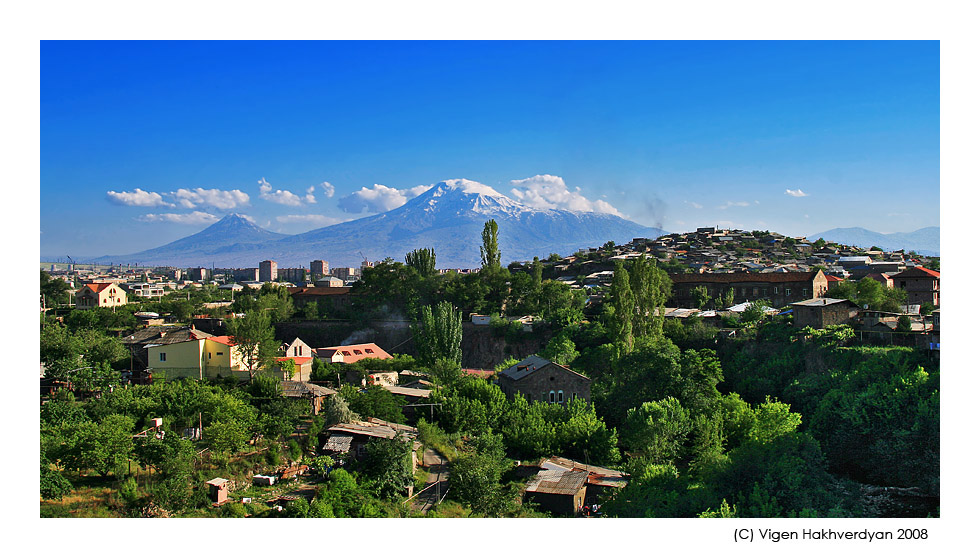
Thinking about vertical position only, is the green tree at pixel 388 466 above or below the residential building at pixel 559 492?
above

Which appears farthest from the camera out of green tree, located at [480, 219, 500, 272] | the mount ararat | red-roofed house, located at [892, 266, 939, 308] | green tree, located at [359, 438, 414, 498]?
the mount ararat

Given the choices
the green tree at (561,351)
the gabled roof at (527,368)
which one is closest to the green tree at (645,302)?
the green tree at (561,351)

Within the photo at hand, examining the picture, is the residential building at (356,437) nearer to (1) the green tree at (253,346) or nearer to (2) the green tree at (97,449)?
(2) the green tree at (97,449)

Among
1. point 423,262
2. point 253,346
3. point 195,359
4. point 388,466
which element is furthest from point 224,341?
point 423,262

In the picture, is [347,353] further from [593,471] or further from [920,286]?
[920,286]

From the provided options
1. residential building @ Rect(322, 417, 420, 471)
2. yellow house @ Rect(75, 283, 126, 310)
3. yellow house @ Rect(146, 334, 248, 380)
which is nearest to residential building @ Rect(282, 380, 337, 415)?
residential building @ Rect(322, 417, 420, 471)

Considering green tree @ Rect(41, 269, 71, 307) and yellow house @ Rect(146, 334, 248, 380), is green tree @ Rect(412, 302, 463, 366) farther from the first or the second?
green tree @ Rect(41, 269, 71, 307)

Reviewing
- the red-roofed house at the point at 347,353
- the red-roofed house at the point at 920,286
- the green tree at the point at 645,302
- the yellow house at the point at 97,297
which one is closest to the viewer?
the green tree at the point at 645,302
